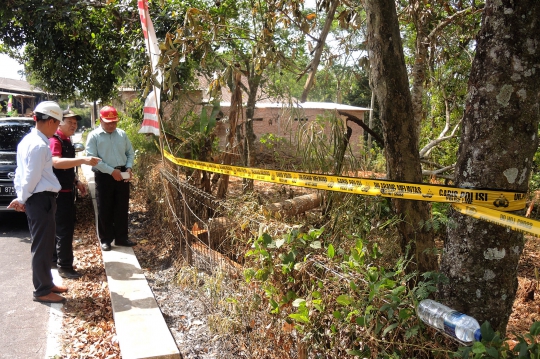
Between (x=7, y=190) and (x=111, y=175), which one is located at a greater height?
(x=111, y=175)

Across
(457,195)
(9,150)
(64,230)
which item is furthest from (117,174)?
(457,195)

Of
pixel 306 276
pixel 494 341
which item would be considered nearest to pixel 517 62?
pixel 494 341

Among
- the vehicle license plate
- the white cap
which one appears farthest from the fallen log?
the vehicle license plate

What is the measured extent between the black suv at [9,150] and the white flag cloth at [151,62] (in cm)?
307

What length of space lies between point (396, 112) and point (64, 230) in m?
4.24

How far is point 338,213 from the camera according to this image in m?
4.17

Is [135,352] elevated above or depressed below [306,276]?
below

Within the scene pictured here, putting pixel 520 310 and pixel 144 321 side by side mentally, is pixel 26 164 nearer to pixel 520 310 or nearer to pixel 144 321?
pixel 144 321

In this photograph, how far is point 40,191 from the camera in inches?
190

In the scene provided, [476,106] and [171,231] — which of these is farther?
[171,231]

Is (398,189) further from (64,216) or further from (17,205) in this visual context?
(64,216)

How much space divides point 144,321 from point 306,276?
223 centimetres

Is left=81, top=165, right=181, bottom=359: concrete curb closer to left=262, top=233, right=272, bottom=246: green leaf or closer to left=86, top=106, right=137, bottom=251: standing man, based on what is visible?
left=86, top=106, right=137, bottom=251: standing man

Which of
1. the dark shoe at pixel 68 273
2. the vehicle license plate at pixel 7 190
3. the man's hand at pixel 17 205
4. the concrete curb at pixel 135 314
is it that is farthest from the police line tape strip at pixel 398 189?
the vehicle license plate at pixel 7 190
